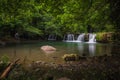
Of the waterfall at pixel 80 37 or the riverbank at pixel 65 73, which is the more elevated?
the waterfall at pixel 80 37

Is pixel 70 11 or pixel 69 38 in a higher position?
pixel 70 11

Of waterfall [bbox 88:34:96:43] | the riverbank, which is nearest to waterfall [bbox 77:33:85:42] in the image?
waterfall [bbox 88:34:96:43]

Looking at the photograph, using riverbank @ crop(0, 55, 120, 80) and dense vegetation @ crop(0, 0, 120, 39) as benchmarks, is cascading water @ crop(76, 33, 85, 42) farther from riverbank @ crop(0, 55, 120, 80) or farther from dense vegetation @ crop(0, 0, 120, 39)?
riverbank @ crop(0, 55, 120, 80)

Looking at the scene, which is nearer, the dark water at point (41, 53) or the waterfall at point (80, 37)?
the dark water at point (41, 53)

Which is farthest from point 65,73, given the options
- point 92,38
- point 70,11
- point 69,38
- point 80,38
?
point 69,38

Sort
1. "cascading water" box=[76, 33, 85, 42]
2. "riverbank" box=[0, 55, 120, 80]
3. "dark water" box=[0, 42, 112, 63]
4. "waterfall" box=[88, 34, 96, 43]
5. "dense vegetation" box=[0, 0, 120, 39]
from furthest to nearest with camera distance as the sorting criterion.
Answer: "cascading water" box=[76, 33, 85, 42] → "waterfall" box=[88, 34, 96, 43] → "dark water" box=[0, 42, 112, 63] → "dense vegetation" box=[0, 0, 120, 39] → "riverbank" box=[0, 55, 120, 80]

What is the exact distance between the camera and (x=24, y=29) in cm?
3781

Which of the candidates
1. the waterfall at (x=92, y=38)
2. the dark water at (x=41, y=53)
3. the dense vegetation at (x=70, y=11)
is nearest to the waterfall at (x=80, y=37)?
the waterfall at (x=92, y=38)

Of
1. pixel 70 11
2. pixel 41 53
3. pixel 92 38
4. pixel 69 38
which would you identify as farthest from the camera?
pixel 69 38


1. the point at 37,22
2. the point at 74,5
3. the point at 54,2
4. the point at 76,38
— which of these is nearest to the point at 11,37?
the point at 37,22

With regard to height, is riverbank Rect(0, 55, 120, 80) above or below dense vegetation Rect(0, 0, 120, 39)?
below

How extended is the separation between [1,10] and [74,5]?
440 cm

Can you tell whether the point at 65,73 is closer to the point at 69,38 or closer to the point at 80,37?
the point at 80,37

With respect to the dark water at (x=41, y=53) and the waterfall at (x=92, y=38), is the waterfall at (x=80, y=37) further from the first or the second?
the dark water at (x=41, y=53)
